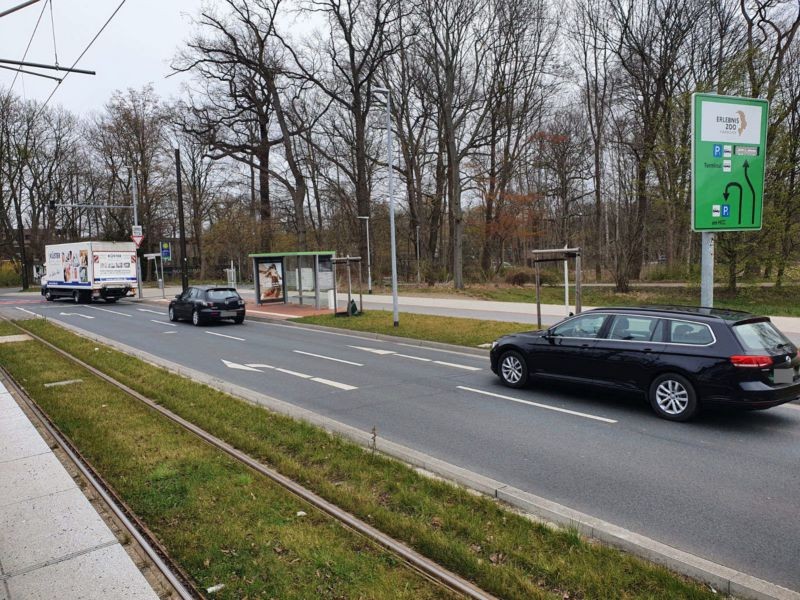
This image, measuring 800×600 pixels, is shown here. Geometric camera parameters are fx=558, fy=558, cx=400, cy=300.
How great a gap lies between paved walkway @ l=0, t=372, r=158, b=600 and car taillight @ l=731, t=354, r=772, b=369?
6.83 meters

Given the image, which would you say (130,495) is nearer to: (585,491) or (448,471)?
(448,471)

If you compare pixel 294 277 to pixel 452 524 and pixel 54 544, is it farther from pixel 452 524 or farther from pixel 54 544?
pixel 452 524

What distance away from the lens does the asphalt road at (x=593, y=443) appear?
15.0ft

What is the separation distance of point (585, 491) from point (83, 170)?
208ft

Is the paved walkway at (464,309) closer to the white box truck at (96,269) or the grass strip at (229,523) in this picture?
the white box truck at (96,269)

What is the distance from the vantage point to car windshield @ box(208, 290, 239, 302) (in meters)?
21.2

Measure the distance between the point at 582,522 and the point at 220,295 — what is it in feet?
62.2

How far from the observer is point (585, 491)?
529 centimetres

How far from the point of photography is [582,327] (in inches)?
350

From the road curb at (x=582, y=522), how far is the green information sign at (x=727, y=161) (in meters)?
7.54

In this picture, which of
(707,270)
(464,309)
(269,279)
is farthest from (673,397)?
(269,279)

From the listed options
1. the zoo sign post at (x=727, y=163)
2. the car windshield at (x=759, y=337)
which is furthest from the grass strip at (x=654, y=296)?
the car windshield at (x=759, y=337)

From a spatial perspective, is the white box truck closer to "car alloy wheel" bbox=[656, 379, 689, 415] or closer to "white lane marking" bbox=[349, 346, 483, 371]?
"white lane marking" bbox=[349, 346, 483, 371]

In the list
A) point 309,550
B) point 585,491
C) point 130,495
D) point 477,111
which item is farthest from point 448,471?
point 477,111
